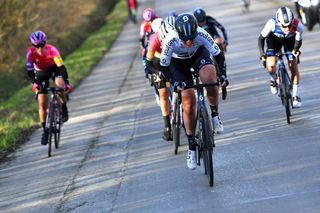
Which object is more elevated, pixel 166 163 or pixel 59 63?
pixel 59 63

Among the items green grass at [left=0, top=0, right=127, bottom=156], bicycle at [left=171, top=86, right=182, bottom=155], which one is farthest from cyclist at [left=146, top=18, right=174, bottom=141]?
green grass at [left=0, top=0, right=127, bottom=156]

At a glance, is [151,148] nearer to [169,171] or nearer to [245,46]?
[169,171]

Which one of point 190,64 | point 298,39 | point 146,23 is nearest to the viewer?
point 190,64

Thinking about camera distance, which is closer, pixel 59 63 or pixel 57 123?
pixel 59 63

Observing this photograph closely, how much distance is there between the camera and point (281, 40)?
10492 millimetres

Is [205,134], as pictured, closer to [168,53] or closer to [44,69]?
[168,53]

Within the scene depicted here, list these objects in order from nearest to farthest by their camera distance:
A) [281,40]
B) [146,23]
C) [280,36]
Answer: [280,36] < [281,40] < [146,23]

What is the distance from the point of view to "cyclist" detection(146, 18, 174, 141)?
941 centimetres

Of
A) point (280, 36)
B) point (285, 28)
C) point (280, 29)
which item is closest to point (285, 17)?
point (285, 28)

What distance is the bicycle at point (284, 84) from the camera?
9969mm

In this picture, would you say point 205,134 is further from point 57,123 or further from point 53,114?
point 57,123

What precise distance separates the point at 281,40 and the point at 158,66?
199 cm

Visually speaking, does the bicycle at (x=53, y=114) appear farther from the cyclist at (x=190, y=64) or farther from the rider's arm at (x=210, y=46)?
the rider's arm at (x=210, y=46)

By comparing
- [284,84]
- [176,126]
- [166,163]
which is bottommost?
[166,163]
